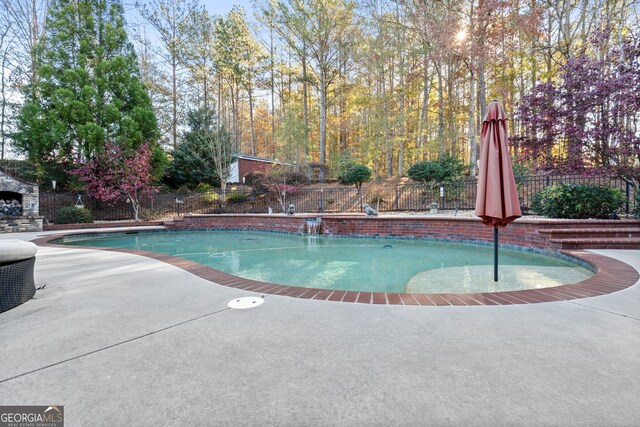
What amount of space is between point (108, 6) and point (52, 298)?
19.5 meters

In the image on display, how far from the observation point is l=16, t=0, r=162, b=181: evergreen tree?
45.2 ft

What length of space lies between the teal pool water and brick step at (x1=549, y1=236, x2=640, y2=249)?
1.26 feet

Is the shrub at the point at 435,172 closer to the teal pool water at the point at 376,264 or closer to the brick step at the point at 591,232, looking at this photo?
the teal pool water at the point at 376,264

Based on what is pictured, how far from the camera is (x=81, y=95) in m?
14.1

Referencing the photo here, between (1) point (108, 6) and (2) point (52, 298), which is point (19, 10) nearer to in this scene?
(1) point (108, 6)

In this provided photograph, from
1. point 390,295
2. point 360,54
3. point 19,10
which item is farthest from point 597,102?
point 19,10

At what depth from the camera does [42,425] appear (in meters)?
1.25

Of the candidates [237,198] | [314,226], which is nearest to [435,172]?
[314,226]

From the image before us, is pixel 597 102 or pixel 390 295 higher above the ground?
pixel 597 102

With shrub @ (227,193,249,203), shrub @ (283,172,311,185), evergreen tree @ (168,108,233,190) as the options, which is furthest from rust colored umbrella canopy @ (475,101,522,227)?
evergreen tree @ (168,108,233,190)

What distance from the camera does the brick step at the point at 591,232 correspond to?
5.54 meters

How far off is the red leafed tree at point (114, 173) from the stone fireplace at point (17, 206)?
100 inches

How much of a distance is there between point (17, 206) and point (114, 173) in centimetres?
369

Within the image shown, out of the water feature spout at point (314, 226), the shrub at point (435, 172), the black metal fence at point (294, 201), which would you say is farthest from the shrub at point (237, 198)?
the shrub at point (435, 172)
